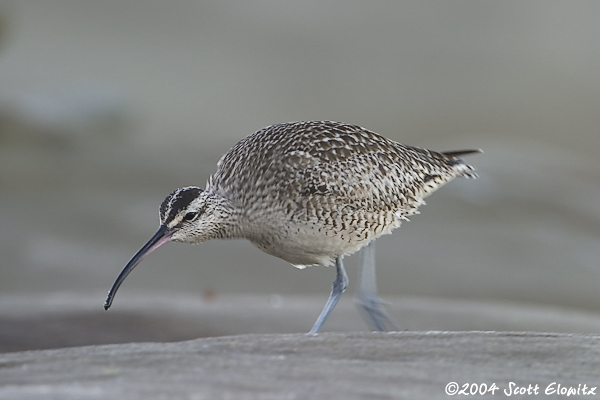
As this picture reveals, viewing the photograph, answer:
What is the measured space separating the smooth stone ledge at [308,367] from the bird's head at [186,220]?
42.5 inches

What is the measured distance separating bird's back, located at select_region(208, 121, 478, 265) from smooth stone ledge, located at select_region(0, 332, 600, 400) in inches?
48.9

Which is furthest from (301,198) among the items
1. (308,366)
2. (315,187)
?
(308,366)

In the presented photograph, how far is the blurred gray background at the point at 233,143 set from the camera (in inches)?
490

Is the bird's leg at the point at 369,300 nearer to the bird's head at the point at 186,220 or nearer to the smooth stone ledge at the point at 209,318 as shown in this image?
the bird's head at the point at 186,220

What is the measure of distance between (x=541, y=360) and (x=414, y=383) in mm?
894

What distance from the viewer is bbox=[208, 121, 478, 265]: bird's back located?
606cm

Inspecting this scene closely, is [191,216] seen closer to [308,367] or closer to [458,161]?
[308,367]

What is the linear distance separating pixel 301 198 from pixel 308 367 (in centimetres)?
199

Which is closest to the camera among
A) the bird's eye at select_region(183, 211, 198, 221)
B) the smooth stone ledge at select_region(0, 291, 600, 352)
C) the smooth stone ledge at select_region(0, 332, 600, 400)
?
the smooth stone ledge at select_region(0, 332, 600, 400)

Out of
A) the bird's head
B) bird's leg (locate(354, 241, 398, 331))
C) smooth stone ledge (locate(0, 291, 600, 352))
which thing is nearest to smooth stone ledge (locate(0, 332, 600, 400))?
the bird's head

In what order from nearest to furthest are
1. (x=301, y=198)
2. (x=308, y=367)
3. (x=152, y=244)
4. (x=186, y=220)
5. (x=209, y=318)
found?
(x=308, y=367)
(x=152, y=244)
(x=186, y=220)
(x=301, y=198)
(x=209, y=318)

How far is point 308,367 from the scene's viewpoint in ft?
13.9

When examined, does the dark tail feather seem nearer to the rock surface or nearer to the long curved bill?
the rock surface

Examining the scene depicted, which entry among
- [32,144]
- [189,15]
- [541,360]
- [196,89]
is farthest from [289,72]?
[541,360]
